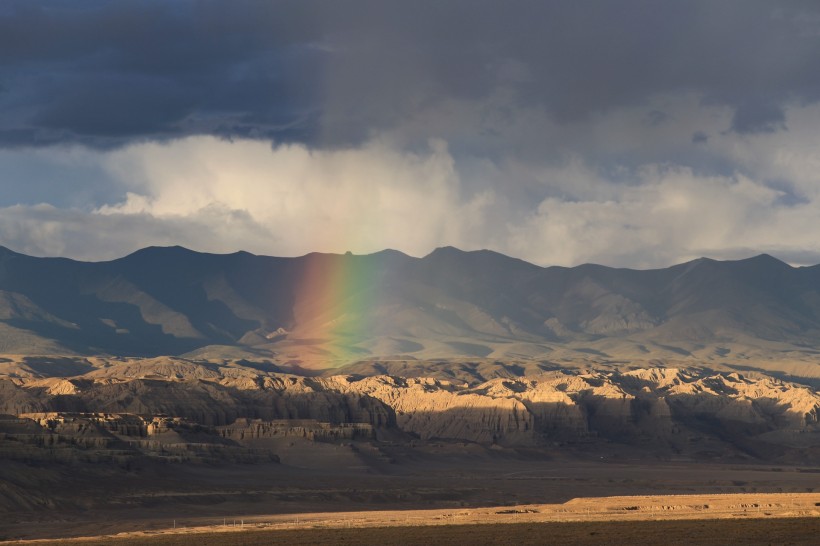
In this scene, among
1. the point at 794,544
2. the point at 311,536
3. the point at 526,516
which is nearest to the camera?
the point at 794,544

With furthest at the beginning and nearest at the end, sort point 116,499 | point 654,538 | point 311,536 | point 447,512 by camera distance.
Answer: point 116,499, point 447,512, point 311,536, point 654,538

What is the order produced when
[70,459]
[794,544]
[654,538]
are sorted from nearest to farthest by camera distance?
[794,544]
[654,538]
[70,459]

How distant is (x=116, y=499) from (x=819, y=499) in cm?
7593

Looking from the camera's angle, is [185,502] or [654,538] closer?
[654,538]

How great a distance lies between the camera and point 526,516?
14388 cm

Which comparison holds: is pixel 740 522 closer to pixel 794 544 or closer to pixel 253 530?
pixel 794 544

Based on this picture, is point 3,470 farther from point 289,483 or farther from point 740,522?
point 740,522

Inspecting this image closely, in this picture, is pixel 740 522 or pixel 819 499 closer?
pixel 740 522

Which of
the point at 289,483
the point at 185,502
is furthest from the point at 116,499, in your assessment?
the point at 289,483

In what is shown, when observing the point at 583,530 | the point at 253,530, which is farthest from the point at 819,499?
the point at 253,530

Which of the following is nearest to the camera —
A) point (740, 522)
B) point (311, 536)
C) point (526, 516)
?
point (311, 536)

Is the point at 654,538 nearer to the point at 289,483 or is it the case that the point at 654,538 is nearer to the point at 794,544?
the point at 794,544

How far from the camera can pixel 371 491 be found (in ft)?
622

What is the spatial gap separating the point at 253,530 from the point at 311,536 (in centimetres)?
1228
